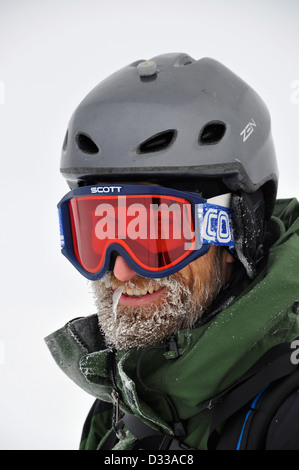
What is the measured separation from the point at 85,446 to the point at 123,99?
1794 millimetres

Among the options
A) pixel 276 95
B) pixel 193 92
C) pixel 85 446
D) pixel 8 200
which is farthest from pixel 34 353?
pixel 193 92

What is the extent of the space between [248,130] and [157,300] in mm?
840

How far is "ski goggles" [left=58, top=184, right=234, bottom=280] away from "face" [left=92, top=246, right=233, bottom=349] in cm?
8

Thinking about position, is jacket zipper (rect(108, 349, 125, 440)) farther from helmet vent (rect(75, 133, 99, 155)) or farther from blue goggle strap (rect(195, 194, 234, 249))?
helmet vent (rect(75, 133, 99, 155))

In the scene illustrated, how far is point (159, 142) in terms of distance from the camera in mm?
2320

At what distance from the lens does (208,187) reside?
2.40 meters

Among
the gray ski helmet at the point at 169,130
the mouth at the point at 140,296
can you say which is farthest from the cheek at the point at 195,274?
the gray ski helmet at the point at 169,130

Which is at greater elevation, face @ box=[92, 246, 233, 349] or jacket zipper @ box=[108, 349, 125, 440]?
face @ box=[92, 246, 233, 349]

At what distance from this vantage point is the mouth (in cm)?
241

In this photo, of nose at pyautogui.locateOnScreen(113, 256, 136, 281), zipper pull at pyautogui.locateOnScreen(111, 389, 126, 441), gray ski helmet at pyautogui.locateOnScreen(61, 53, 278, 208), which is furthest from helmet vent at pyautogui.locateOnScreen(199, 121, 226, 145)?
zipper pull at pyautogui.locateOnScreen(111, 389, 126, 441)

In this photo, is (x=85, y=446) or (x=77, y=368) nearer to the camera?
(x=77, y=368)

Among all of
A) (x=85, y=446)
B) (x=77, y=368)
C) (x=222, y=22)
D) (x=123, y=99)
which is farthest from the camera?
(x=222, y=22)

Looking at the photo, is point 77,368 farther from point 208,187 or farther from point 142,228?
point 208,187

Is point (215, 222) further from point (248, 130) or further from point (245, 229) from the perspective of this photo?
point (248, 130)
